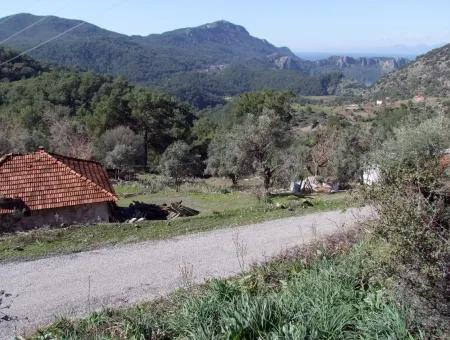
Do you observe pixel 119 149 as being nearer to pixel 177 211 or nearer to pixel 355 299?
pixel 177 211

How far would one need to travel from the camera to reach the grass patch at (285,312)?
214 inches

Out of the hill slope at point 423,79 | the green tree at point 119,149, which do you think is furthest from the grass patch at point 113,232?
the hill slope at point 423,79

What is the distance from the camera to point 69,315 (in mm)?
8523

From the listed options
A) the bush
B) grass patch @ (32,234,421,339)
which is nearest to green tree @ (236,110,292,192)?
grass patch @ (32,234,421,339)

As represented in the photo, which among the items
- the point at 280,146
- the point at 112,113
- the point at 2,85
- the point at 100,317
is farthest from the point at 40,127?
the point at 100,317

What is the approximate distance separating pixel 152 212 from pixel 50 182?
13.3 feet

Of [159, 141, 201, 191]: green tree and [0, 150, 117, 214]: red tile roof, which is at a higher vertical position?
[0, 150, 117, 214]: red tile roof

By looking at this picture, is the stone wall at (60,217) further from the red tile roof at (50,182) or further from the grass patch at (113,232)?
the grass patch at (113,232)

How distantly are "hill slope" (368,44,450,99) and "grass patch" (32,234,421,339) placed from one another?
4206 inches

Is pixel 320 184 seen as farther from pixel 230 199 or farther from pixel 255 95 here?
pixel 255 95

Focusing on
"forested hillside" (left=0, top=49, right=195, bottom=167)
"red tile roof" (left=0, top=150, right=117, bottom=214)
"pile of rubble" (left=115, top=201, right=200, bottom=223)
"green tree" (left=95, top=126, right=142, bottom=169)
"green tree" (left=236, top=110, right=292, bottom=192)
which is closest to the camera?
"red tile roof" (left=0, top=150, right=117, bottom=214)

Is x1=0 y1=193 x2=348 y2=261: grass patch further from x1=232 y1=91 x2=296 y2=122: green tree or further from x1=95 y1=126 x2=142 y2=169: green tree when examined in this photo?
x1=232 y1=91 x2=296 y2=122: green tree

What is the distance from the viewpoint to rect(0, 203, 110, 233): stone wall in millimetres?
17844

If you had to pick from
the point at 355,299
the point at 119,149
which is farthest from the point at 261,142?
the point at 119,149
